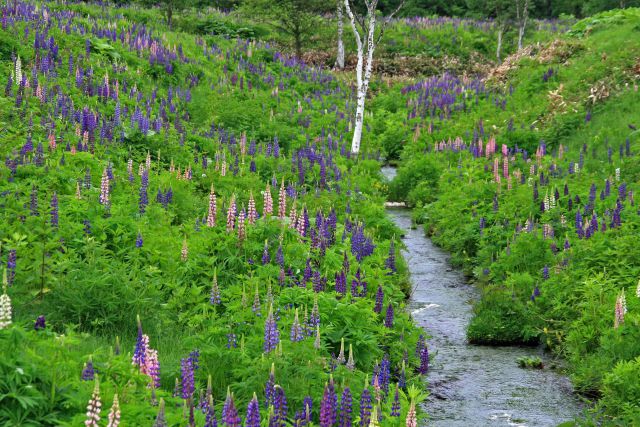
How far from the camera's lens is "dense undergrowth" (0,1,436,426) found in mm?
5270

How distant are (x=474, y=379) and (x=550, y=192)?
5.43 metres

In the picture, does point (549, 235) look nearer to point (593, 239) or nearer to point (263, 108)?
point (593, 239)

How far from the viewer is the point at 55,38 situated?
17719mm

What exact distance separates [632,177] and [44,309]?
10.6 metres

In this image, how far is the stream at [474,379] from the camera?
7535 millimetres

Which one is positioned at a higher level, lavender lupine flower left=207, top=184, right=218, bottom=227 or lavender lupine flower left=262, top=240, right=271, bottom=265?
lavender lupine flower left=207, top=184, right=218, bottom=227

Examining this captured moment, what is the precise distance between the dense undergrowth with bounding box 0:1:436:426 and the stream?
0.39 m

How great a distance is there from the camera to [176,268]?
827 cm

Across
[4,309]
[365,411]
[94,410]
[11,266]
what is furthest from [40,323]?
[365,411]

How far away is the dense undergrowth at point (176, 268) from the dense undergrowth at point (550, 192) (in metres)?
1.56

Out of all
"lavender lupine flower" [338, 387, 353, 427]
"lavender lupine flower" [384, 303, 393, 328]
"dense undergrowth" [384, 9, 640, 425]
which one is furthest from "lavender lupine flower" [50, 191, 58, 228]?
"dense undergrowth" [384, 9, 640, 425]

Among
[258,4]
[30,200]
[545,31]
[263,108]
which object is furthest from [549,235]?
[545,31]

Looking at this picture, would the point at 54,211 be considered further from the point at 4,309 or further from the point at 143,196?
the point at 4,309

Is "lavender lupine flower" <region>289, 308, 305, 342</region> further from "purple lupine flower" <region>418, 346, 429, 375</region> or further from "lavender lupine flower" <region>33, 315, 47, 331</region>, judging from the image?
"lavender lupine flower" <region>33, 315, 47, 331</region>
